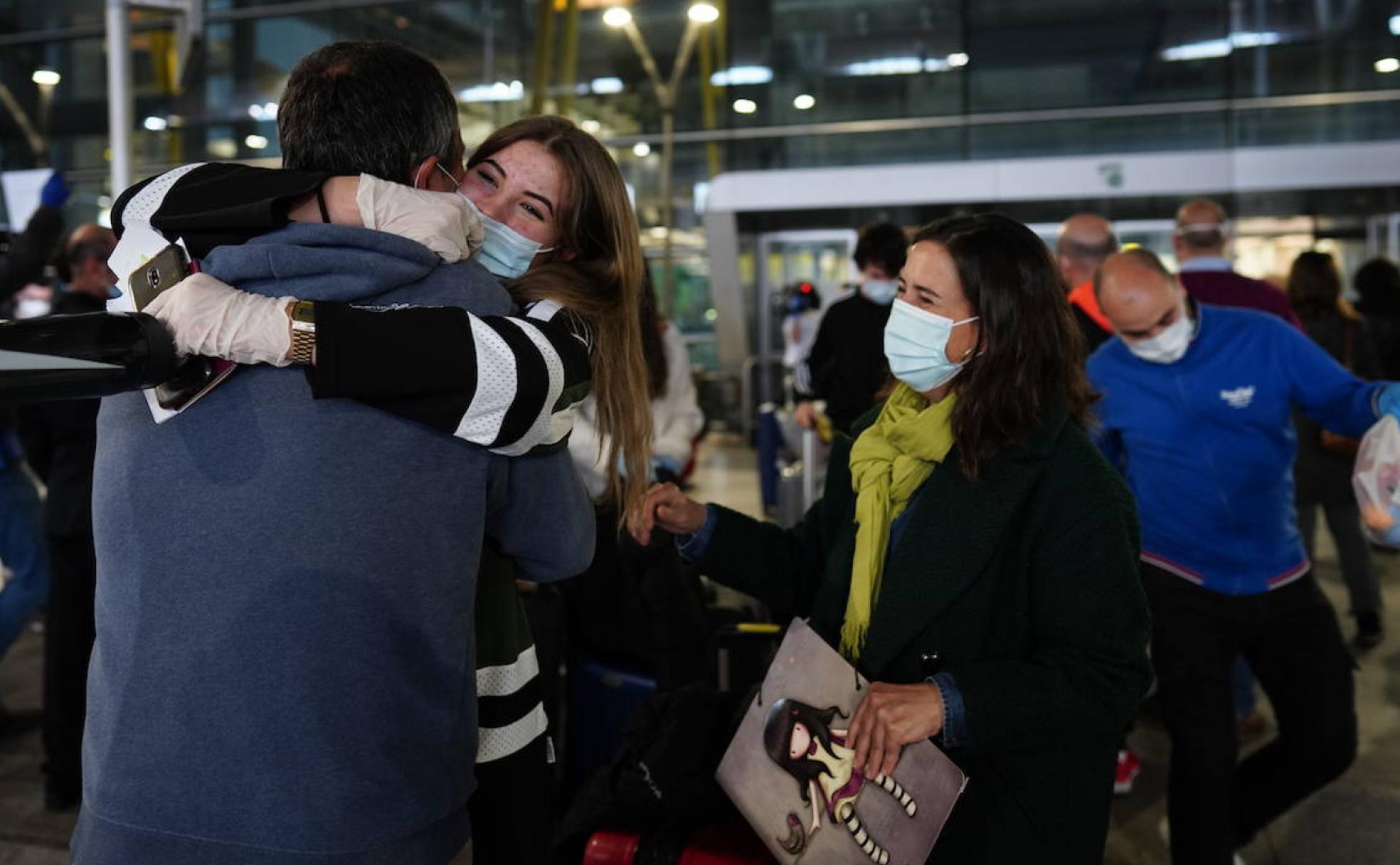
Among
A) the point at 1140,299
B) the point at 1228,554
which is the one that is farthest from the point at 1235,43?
the point at 1228,554

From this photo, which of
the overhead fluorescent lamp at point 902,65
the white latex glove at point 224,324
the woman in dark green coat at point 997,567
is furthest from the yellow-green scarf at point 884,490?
the overhead fluorescent lamp at point 902,65

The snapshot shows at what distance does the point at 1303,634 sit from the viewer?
2.87 meters

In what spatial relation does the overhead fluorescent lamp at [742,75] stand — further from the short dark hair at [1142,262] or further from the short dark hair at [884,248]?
the short dark hair at [1142,262]

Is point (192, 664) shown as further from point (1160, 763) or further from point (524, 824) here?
point (1160, 763)

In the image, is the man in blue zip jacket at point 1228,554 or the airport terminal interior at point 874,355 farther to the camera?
the man in blue zip jacket at point 1228,554

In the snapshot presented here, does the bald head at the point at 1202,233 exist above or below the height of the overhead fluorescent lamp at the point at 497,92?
below

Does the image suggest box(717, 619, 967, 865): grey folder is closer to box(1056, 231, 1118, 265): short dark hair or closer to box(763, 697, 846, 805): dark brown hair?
box(763, 697, 846, 805): dark brown hair

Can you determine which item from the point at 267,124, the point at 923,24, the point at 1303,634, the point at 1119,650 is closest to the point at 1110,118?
the point at 923,24

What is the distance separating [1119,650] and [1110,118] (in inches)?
523

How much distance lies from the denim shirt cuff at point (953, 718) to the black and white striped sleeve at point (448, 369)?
0.72m

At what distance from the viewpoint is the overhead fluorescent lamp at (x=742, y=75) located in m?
15.0

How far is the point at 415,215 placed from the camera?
132 centimetres

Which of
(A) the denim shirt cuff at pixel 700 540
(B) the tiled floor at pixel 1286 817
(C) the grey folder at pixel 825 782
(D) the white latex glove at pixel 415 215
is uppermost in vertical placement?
(D) the white latex glove at pixel 415 215

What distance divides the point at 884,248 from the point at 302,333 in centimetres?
419
